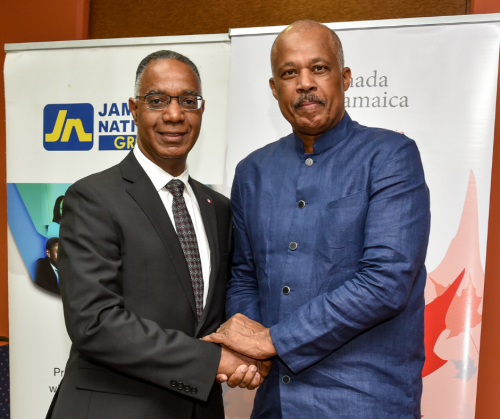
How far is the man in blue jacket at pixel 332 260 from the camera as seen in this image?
1.58 metres

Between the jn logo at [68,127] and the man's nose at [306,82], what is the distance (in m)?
2.25

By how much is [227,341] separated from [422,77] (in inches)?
79.9

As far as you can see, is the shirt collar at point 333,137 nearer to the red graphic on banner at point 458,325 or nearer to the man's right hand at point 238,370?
the man's right hand at point 238,370

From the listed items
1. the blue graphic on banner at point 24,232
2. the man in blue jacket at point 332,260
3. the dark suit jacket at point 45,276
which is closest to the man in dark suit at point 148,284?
the man in blue jacket at point 332,260

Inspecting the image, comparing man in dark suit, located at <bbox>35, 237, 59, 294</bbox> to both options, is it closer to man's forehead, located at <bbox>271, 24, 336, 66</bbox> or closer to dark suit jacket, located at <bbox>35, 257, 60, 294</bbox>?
dark suit jacket, located at <bbox>35, 257, 60, 294</bbox>

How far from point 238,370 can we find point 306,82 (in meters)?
1.06

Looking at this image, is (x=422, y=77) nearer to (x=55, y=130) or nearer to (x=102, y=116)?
(x=102, y=116)

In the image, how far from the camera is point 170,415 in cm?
178

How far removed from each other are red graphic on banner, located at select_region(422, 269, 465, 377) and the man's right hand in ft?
5.07

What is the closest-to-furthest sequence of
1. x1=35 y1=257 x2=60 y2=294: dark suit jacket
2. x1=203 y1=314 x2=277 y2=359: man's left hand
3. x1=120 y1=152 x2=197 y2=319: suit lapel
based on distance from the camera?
1. x1=203 y1=314 x2=277 y2=359: man's left hand
2. x1=120 y1=152 x2=197 y2=319: suit lapel
3. x1=35 y1=257 x2=60 y2=294: dark suit jacket

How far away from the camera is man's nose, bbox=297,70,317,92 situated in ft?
5.75

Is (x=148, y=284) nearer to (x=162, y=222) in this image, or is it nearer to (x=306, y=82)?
(x=162, y=222)

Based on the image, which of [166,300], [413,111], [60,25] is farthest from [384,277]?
[60,25]

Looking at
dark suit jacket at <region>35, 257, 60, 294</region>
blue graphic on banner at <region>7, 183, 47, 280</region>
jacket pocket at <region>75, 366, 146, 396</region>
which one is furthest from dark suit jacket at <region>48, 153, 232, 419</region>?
blue graphic on banner at <region>7, 183, 47, 280</region>
